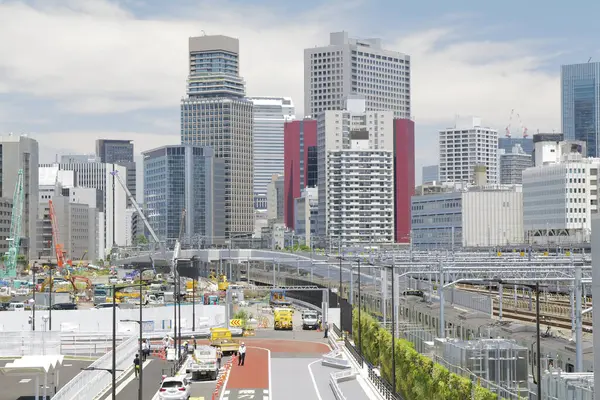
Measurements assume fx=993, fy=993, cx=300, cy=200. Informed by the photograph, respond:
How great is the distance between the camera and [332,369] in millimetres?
65188

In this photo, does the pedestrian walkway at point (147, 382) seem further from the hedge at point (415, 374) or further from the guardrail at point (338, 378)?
the hedge at point (415, 374)

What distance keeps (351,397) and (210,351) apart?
40.1 feet

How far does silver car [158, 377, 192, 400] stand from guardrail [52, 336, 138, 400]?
321cm

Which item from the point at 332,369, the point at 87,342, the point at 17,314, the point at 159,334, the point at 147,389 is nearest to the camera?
the point at 147,389

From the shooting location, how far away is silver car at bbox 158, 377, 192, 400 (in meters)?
48.9

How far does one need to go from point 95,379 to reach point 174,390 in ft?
18.1

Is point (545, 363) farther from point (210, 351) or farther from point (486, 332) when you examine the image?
point (210, 351)

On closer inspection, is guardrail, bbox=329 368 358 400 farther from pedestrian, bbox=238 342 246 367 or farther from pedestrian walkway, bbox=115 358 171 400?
pedestrian walkway, bbox=115 358 171 400

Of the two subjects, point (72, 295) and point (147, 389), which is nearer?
point (147, 389)

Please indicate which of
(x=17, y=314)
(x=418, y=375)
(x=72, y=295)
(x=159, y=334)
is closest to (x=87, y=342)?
(x=159, y=334)

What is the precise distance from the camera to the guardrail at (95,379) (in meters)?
45.3

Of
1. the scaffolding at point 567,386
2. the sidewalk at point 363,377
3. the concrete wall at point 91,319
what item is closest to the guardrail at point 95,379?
the sidewalk at point 363,377

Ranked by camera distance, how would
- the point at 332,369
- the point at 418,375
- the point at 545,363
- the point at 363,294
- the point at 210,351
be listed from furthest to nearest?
the point at 363,294, the point at 332,369, the point at 210,351, the point at 545,363, the point at 418,375

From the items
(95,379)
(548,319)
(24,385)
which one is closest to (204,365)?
(95,379)
